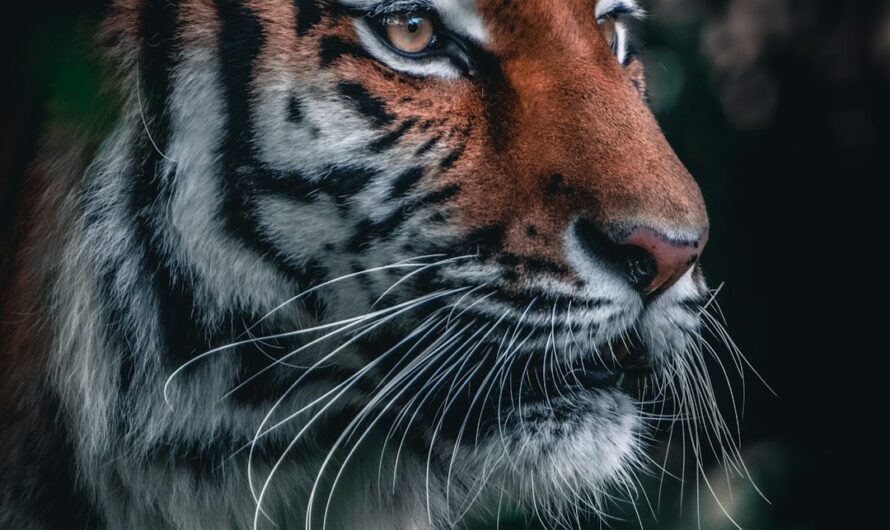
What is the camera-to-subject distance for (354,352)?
3.10 feet

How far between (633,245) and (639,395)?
252mm

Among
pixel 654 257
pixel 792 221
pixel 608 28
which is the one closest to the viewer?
pixel 654 257

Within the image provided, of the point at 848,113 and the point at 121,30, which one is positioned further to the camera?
the point at 848,113

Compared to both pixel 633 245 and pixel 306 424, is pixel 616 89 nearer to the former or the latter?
pixel 633 245

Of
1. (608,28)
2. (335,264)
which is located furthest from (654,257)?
(608,28)

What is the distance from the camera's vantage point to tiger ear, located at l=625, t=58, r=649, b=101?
1.24 m

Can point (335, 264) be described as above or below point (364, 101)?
below

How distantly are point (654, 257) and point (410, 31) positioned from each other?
0.30 metres

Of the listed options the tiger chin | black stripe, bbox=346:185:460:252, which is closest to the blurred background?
the tiger chin

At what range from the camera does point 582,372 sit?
0.93 meters

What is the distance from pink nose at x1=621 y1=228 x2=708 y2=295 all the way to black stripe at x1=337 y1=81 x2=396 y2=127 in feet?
0.79

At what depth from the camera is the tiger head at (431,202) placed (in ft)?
2.87

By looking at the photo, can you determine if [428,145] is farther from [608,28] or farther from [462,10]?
[608,28]

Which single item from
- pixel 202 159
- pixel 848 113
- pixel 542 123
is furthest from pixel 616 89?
pixel 848 113
